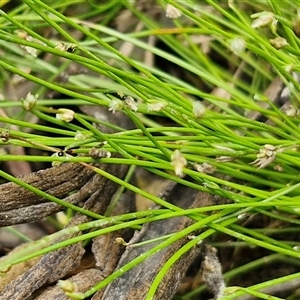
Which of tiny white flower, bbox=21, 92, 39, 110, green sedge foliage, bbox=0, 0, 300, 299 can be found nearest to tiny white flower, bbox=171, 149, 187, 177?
green sedge foliage, bbox=0, 0, 300, 299

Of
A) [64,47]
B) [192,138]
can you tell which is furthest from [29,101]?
[192,138]

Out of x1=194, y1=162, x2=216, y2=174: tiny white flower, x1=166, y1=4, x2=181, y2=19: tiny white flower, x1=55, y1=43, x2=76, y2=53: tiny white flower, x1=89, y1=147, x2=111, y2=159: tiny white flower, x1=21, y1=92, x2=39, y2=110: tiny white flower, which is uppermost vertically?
x1=166, y1=4, x2=181, y2=19: tiny white flower

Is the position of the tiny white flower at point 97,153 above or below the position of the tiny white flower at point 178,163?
below

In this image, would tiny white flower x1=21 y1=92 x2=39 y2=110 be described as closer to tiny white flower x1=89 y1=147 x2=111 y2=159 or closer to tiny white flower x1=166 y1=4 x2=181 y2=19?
tiny white flower x1=89 y1=147 x2=111 y2=159

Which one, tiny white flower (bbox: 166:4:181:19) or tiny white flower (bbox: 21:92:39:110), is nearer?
tiny white flower (bbox: 21:92:39:110)

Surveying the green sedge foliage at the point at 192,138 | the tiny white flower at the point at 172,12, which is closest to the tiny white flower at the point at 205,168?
the green sedge foliage at the point at 192,138

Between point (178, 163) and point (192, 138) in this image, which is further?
point (192, 138)

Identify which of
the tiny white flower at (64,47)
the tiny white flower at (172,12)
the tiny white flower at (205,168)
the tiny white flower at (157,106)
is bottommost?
the tiny white flower at (205,168)

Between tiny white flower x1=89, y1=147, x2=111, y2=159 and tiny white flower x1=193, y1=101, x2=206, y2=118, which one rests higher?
tiny white flower x1=193, y1=101, x2=206, y2=118

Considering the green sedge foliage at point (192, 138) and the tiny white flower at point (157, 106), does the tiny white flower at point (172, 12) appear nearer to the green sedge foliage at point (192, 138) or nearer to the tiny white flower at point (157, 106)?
the green sedge foliage at point (192, 138)

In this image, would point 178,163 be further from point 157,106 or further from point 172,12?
point 172,12

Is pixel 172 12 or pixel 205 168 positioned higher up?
pixel 172 12

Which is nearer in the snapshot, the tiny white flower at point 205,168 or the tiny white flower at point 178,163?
the tiny white flower at point 178,163
